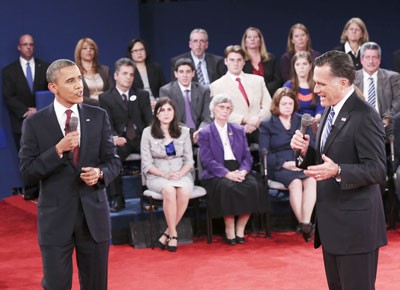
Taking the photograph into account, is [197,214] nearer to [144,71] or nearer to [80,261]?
[144,71]

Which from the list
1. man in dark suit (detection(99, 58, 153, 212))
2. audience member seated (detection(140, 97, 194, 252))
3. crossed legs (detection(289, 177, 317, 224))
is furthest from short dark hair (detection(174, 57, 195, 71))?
crossed legs (detection(289, 177, 317, 224))

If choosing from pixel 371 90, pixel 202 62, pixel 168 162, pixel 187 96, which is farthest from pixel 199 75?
pixel 371 90

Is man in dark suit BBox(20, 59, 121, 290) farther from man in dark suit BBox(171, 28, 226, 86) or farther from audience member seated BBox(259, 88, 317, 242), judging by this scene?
man in dark suit BBox(171, 28, 226, 86)

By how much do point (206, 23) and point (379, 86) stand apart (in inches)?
112

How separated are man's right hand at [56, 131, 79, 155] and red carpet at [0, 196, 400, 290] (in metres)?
2.26

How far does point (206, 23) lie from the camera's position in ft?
32.9

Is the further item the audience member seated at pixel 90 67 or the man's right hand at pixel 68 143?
the audience member seated at pixel 90 67

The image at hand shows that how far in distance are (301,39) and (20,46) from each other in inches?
132

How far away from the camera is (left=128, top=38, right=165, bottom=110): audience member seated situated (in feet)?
28.2

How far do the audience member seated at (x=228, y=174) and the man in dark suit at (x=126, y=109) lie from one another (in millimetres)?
749

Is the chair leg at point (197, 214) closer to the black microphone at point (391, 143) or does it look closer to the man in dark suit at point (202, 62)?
the man in dark suit at point (202, 62)

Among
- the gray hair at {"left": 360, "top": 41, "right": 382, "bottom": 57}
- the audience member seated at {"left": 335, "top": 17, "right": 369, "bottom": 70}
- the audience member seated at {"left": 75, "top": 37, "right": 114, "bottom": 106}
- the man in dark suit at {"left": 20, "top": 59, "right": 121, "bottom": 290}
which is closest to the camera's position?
the man in dark suit at {"left": 20, "top": 59, "right": 121, "bottom": 290}

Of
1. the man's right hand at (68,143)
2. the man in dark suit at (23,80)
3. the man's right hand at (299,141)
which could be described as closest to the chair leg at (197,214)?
the man in dark suit at (23,80)

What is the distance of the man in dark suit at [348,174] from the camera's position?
364 cm
